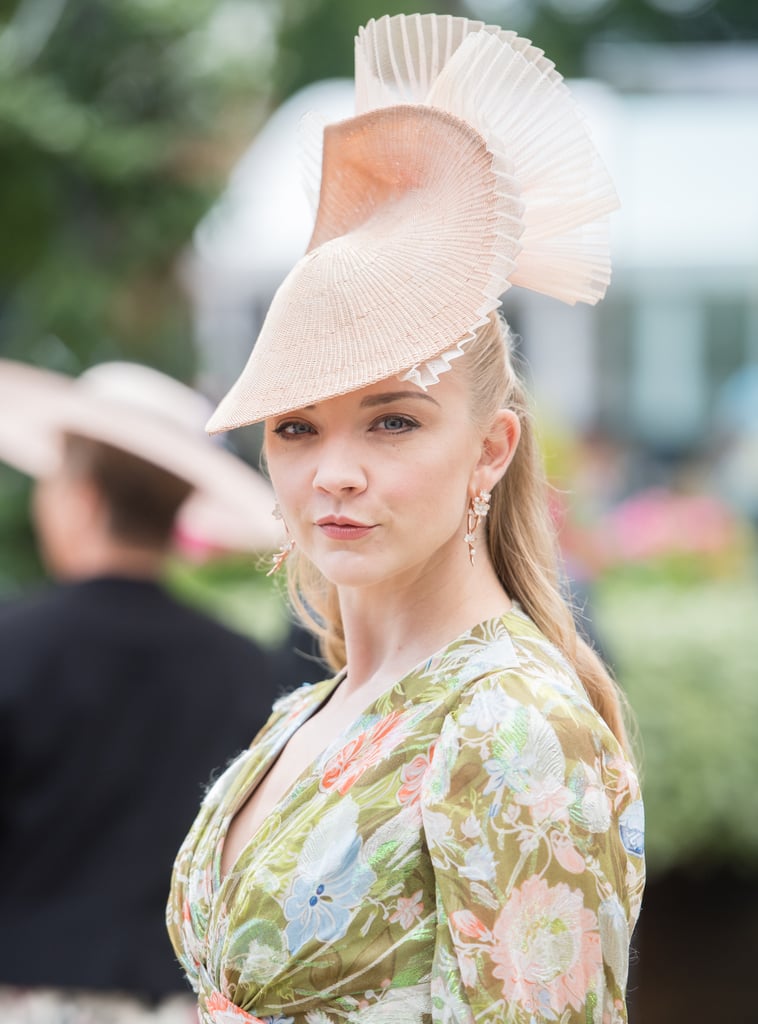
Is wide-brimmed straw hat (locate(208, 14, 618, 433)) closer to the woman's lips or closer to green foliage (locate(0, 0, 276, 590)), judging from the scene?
the woman's lips

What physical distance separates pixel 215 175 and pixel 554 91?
254 inches

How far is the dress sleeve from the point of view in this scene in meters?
1.28

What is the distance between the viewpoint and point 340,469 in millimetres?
1405

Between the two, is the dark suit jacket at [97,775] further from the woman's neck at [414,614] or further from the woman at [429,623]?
the woman's neck at [414,614]

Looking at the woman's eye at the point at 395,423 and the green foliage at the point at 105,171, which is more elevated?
the green foliage at the point at 105,171

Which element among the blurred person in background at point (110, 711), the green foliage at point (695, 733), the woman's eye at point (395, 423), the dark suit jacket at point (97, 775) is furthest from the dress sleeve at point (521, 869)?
the green foliage at point (695, 733)

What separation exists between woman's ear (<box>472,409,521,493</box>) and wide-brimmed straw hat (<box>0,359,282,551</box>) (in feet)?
5.08

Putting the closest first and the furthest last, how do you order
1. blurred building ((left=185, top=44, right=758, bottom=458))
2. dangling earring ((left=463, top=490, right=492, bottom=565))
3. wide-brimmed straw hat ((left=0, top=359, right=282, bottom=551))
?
dangling earring ((left=463, top=490, right=492, bottom=565)) → wide-brimmed straw hat ((left=0, top=359, right=282, bottom=551)) → blurred building ((left=185, top=44, right=758, bottom=458))

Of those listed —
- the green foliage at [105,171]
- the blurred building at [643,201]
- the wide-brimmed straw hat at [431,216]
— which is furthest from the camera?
the blurred building at [643,201]

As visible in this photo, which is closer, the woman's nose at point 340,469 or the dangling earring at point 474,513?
the woman's nose at point 340,469

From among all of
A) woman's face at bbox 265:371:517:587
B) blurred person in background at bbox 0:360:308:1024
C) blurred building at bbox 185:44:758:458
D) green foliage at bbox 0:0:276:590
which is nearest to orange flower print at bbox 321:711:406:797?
woman's face at bbox 265:371:517:587

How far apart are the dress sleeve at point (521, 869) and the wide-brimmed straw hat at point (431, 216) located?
37 cm

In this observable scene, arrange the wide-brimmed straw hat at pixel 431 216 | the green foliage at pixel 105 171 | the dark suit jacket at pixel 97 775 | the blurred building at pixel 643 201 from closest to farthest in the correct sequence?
the wide-brimmed straw hat at pixel 431 216 → the dark suit jacket at pixel 97 775 → the green foliage at pixel 105 171 → the blurred building at pixel 643 201

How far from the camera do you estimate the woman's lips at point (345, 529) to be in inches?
55.7
